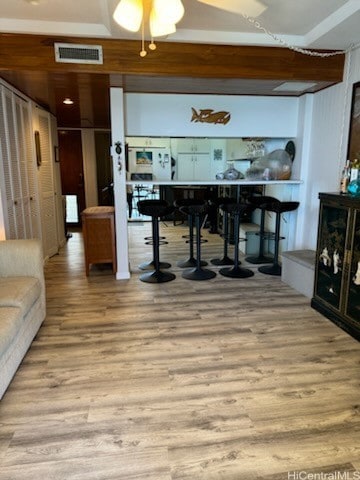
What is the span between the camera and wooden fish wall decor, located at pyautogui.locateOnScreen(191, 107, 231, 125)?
4.13m

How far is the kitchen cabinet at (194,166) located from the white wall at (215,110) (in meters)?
0.65

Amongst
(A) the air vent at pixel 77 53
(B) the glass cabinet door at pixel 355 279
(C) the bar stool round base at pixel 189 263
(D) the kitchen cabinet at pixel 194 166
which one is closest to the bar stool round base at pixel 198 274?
(C) the bar stool round base at pixel 189 263

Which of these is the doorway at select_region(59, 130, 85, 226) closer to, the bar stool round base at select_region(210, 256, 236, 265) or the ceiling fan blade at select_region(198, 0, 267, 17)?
the bar stool round base at select_region(210, 256, 236, 265)

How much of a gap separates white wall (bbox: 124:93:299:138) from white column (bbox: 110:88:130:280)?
15.3 inches

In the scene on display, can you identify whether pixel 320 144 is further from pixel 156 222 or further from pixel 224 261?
pixel 156 222

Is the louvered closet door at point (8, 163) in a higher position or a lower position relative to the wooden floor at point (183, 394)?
higher

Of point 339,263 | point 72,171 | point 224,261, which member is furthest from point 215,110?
point 72,171

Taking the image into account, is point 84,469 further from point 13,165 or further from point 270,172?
point 270,172

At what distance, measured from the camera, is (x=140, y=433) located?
1657mm

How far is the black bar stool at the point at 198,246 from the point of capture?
375 centimetres

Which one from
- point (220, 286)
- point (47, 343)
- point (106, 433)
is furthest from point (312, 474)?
point (220, 286)

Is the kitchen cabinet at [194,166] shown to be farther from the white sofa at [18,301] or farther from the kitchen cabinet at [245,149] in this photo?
the white sofa at [18,301]

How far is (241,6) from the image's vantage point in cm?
250

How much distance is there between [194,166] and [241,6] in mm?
2487
